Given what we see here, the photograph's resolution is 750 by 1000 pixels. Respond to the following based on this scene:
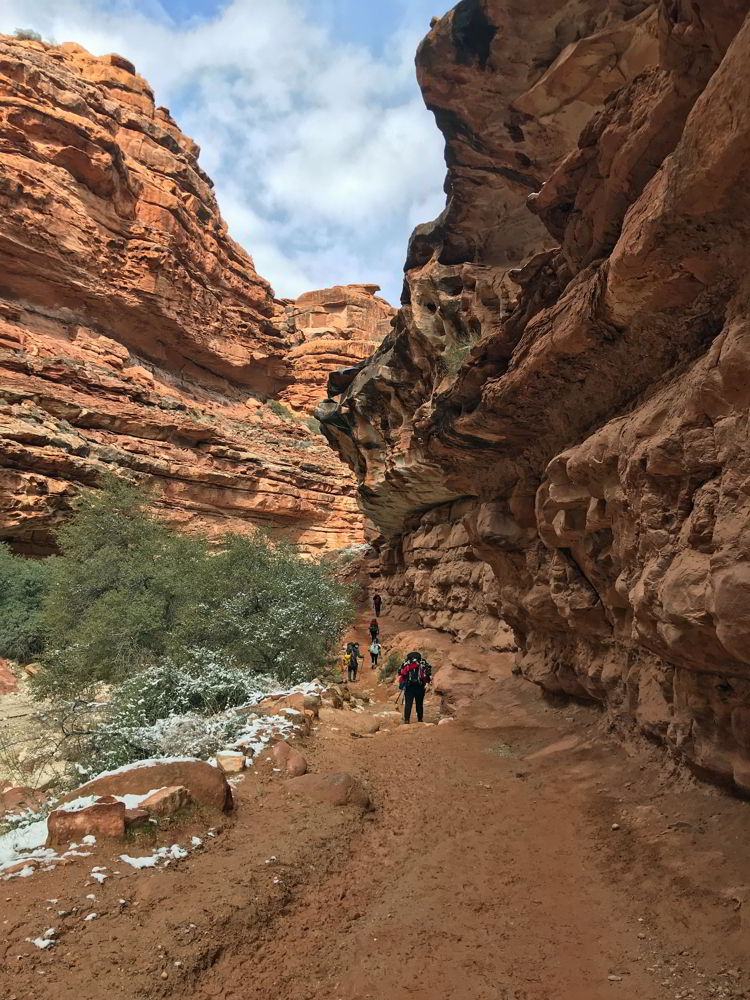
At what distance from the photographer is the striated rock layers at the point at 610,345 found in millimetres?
3156

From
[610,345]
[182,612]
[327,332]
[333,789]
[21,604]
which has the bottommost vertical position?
[333,789]

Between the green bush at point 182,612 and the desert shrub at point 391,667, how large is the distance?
1.48 m

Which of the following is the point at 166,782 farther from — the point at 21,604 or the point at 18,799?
the point at 21,604

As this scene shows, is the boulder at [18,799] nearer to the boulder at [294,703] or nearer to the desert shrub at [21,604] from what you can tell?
the boulder at [294,703]

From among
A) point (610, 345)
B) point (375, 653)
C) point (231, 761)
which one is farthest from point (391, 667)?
point (610, 345)

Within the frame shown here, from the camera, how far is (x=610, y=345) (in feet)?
16.4

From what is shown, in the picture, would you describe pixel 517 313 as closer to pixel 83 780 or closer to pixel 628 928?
pixel 628 928

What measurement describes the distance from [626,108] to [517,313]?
2652mm

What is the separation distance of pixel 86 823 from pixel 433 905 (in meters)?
2.48

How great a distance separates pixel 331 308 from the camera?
57.7 meters

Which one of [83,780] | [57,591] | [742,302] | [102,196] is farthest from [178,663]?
[102,196]

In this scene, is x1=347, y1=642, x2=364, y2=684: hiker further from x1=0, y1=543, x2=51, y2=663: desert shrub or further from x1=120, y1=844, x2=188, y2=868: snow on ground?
x1=120, y1=844, x2=188, y2=868: snow on ground

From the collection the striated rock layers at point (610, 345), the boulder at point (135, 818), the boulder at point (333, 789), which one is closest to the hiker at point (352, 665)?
the striated rock layers at point (610, 345)

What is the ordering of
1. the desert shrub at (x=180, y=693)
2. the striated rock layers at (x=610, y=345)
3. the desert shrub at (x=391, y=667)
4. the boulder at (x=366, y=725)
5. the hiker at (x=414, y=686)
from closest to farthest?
the striated rock layers at (x=610, y=345) < the desert shrub at (x=180, y=693) < the boulder at (x=366, y=725) < the hiker at (x=414, y=686) < the desert shrub at (x=391, y=667)
